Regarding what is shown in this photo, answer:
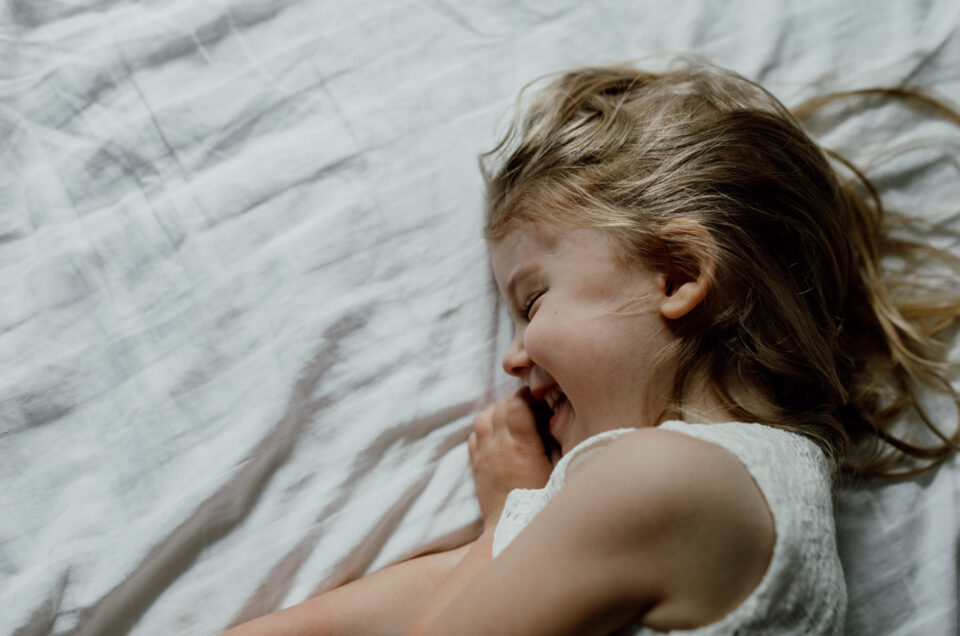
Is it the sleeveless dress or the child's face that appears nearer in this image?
the sleeveless dress

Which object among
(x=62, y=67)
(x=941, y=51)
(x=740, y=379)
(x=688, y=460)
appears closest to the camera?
(x=688, y=460)

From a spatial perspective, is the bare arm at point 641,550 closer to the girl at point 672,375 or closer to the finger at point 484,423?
the girl at point 672,375

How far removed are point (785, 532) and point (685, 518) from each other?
0.10m

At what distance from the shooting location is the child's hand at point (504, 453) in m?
0.92

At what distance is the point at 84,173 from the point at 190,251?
152mm

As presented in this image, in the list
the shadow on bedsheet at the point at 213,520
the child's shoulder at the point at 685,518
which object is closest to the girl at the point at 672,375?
the child's shoulder at the point at 685,518

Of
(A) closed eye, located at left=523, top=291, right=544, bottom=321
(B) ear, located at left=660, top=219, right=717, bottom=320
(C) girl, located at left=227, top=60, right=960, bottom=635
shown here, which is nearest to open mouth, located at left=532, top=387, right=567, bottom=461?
(C) girl, located at left=227, top=60, right=960, bottom=635

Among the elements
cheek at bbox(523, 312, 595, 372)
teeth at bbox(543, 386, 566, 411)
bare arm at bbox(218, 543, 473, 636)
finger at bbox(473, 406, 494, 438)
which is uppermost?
cheek at bbox(523, 312, 595, 372)

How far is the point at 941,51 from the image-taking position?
3.49 ft

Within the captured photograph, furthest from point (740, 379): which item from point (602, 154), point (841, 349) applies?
point (602, 154)

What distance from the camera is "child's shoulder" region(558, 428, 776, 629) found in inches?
27.5

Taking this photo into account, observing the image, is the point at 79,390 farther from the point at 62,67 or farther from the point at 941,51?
the point at 941,51

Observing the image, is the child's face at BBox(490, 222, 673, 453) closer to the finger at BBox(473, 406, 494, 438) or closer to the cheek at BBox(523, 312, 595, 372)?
the cheek at BBox(523, 312, 595, 372)

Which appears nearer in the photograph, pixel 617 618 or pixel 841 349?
pixel 617 618
